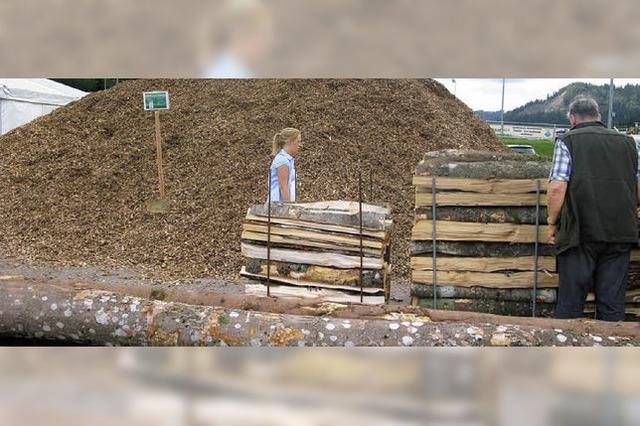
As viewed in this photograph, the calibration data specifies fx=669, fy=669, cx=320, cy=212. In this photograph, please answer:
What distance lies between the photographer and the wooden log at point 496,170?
15.3ft

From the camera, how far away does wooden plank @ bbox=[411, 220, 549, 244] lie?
466 centimetres

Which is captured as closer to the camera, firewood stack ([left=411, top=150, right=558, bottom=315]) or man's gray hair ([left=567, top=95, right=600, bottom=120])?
man's gray hair ([left=567, top=95, right=600, bottom=120])

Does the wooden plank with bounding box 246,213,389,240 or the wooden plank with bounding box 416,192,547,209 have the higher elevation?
the wooden plank with bounding box 416,192,547,209

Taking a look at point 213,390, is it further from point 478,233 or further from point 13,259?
point 13,259

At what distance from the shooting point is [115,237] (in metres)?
9.05

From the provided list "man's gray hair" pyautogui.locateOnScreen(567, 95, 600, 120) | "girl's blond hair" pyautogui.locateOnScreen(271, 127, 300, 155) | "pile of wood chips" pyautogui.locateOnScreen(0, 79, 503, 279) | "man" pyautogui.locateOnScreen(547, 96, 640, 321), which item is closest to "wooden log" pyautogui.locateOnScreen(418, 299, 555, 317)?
"man" pyautogui.locateOnScreen(547, 96, 640, 321)

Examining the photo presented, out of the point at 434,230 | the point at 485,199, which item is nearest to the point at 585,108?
the point at 485,199

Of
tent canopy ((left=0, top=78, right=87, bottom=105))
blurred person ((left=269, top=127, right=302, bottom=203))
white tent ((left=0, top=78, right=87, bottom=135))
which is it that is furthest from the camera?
white tent ((left=0, top=78, right=87, bottom=135))

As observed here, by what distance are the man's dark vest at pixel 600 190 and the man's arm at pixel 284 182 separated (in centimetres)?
218

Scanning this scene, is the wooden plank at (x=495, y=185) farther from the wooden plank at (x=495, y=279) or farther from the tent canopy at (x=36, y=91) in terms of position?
the tent canopy at (x=36, y=91)

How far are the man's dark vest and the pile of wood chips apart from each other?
391 centimetres

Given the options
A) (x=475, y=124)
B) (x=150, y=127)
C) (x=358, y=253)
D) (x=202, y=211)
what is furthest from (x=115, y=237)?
(x=475, y=124)

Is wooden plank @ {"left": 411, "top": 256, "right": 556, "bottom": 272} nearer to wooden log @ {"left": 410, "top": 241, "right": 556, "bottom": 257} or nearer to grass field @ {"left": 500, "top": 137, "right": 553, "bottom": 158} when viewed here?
wooden log @ {"left": 410, "top": 241, "right": 556, "bottom": 257}

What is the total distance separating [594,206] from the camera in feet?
13.5
